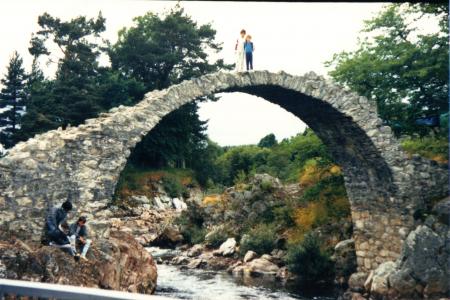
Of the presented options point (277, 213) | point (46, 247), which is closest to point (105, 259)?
point (46, 247)

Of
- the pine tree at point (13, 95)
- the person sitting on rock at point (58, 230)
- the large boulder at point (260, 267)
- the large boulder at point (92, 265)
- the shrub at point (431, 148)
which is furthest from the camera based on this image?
the pine tree at point (13, 95)

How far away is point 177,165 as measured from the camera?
1293 inches

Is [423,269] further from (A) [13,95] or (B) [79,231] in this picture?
(A) [13,95]

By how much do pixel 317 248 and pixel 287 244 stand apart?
2.01 m

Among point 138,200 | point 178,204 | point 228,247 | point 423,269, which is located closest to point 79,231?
point 423,269

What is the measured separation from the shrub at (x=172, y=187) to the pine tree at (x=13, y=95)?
8.07m

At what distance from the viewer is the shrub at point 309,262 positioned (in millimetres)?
11891

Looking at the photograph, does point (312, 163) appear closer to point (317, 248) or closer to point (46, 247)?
point (317, 248)

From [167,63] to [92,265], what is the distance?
23.4 metres

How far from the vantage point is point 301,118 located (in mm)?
12203

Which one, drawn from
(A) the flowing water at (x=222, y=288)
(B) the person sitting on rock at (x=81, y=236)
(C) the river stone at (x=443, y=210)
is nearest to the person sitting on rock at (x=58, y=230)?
(B) the person sitting on rock at (x=81, y=236)

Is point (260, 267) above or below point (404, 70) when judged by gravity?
below

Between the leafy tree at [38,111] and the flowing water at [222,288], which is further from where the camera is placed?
the leafy tree at [38,111]

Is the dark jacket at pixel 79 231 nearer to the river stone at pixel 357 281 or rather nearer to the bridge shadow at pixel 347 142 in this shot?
the bridge shadow at pixel 347 142
